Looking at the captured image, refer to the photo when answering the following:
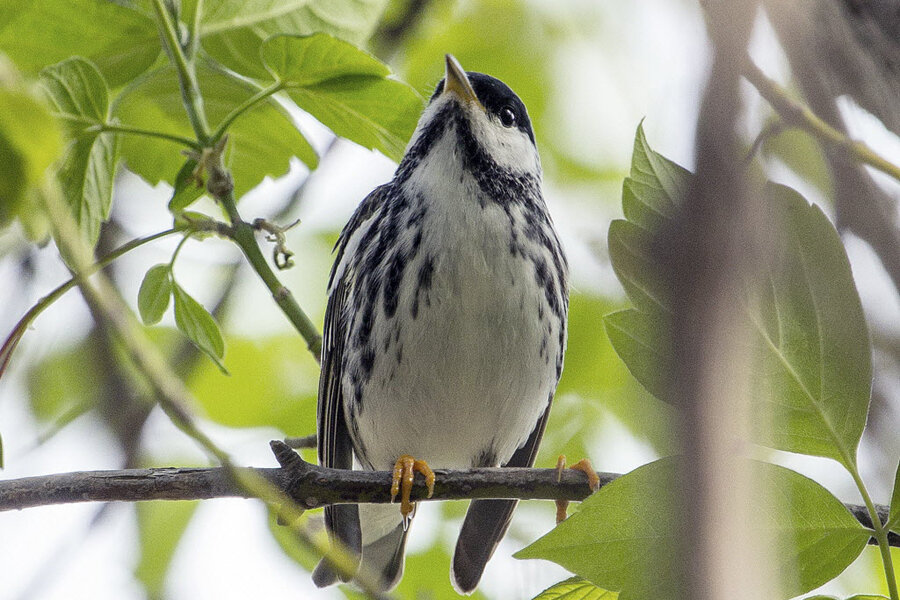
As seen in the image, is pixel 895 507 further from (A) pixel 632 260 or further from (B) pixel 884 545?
(A) pixel 632 260

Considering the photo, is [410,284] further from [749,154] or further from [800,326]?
[749,154]

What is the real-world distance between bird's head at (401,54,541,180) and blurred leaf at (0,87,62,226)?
88.1 inches

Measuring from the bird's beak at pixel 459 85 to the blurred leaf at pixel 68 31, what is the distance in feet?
3.93

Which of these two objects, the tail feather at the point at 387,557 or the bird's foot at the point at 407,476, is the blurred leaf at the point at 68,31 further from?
the tail feather at the point at 387,557

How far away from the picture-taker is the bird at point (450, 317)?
103 inches

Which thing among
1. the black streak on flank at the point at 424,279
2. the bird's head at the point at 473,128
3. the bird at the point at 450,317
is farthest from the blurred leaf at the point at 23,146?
the bird's head at the point at 473,128

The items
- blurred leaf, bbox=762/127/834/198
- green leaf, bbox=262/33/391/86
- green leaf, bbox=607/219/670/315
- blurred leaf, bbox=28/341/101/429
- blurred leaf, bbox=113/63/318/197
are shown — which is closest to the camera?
green leaf, bbox=607/219/670/315

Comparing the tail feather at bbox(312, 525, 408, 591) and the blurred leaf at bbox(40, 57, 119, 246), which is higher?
the blurred leaf at bbox(40, 57, 119, 246)

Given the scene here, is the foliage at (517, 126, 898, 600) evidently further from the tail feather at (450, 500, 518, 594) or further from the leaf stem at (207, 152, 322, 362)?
the tail feather at (450, 500, 518, 594)

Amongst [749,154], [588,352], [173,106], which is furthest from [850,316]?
[588,352]

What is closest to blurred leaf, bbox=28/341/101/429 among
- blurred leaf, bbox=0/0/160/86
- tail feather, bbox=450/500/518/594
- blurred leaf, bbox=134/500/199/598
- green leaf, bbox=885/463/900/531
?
blurred leaf, bbox=134/500/199/598

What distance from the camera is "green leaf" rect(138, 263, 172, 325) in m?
1.88

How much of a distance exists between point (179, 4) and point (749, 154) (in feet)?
4.99

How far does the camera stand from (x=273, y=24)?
1943mm
